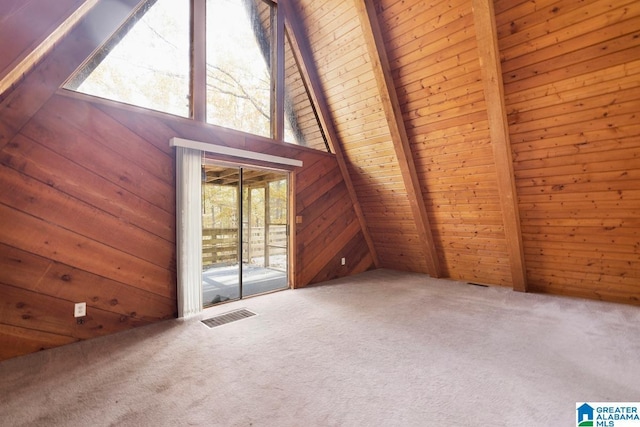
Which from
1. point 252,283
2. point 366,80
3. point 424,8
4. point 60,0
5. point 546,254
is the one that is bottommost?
point 252,283

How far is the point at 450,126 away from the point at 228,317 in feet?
11.1

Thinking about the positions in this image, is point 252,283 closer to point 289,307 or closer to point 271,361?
point 289,307

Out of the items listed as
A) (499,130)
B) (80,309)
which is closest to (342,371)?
(80,309)

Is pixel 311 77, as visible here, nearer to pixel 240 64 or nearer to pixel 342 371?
pixel 240 64

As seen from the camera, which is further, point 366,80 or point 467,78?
point 366,80

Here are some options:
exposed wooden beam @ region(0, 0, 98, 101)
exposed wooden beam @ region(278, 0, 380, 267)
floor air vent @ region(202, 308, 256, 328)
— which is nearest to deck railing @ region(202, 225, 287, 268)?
exposed wooden beam @ region(278, 0, 380, 267)

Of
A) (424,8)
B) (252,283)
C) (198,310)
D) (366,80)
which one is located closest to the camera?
(424,8)

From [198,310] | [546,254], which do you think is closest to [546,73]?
[546,254]

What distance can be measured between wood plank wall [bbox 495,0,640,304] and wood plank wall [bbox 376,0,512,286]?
311mm

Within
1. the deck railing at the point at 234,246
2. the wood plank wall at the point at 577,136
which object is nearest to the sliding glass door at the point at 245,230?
the deck railing at the point at 234,246

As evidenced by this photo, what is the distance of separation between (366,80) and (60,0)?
298 cm

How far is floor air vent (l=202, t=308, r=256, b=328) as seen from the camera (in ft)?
9.49

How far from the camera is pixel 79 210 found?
2.45m

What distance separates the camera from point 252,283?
187 inches
